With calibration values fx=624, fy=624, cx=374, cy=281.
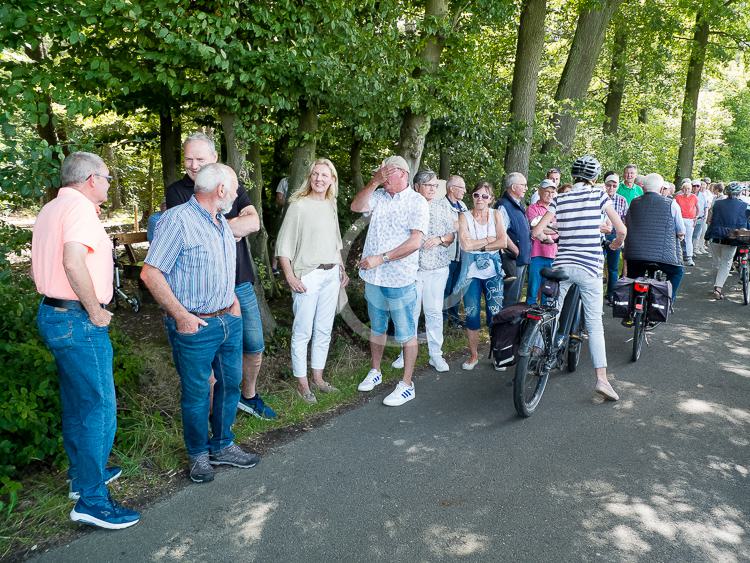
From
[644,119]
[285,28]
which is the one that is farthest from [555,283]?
[644,119]

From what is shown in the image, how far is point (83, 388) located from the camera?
354 cm

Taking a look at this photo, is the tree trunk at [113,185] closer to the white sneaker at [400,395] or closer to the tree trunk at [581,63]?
the tree trunk at [581,63]

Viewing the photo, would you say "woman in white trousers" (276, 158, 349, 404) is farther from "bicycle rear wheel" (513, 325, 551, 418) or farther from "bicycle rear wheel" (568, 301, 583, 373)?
"bicycle rear wheel" (568, 301, 583, 373)

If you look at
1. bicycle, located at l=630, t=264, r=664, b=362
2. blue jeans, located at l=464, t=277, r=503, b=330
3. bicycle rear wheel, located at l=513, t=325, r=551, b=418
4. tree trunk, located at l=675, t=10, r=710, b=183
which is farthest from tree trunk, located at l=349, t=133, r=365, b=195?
tree trunk, located at l=675, t=10, r=710, b=183

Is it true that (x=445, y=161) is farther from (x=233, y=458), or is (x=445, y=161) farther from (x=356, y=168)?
(x=233, y=458)

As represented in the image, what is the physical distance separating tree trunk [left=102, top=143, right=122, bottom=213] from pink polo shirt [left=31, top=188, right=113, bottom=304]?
42.5 ft

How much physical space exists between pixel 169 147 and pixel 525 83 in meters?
6.45

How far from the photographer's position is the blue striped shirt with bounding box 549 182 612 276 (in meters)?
5.65

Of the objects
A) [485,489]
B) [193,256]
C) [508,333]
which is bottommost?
[485,489]

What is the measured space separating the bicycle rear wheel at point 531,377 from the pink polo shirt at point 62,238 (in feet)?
10.6

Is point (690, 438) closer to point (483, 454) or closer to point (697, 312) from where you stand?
point (483, 454)

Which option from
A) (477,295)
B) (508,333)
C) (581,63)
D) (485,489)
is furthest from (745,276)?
(485,489)

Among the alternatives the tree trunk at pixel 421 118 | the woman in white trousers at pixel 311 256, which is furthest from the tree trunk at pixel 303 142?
the woman in white trousers at pixel 311 256

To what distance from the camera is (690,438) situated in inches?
193
